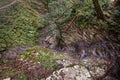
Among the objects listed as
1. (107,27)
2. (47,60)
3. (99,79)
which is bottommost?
(99,79)

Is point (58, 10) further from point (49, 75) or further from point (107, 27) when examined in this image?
point (49, 75)

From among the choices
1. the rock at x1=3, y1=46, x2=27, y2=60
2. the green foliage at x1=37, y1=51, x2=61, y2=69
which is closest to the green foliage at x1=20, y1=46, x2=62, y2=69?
the green foliage at x1=37, y1=51, x2=61, y2=69

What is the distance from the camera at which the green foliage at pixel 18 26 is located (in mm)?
6824

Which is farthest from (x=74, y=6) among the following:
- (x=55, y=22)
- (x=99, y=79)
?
(x=99, y=79)

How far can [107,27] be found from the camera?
7.18 metres

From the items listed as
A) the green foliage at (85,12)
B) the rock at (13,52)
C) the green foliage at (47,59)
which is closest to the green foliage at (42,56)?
the green foliage at (47,59)

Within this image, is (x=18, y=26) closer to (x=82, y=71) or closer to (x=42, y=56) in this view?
(x=42, y=56)

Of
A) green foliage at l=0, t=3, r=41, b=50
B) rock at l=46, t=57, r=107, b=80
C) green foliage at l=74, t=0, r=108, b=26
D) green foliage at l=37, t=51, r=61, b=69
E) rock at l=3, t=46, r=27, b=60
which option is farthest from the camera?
green foliage at l=74, t=0, r=108, b=26

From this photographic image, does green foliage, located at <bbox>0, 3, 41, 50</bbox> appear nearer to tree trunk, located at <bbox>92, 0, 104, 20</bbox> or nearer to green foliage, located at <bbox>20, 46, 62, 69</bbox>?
green foliage, located at <bbox>20, 46, 62, 69</bbox>

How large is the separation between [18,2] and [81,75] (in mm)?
3993

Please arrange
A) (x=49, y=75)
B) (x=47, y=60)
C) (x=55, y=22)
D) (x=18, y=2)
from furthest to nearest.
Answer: (x=18, y=2) < (x=55, y=22) < (x=47, y=60) < (x=49, y=75)

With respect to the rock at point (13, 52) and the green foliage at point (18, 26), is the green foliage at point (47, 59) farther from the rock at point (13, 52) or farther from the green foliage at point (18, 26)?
the green foliage at point (18, 26)

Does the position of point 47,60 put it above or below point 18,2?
below

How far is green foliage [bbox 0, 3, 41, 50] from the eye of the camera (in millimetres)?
6824
